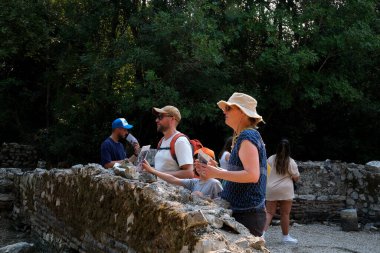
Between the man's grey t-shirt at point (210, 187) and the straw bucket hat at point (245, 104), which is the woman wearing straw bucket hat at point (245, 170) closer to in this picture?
the straw bucket hat at point (245, 104)

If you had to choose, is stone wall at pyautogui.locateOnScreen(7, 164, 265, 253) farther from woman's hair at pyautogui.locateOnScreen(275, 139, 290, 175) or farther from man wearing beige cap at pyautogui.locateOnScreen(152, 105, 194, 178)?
woman's hair at pyautogui.locateOnScreen(275, 139, 290, 175)

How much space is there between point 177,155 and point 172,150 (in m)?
0.08

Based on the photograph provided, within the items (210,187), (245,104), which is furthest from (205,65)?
(245,104)

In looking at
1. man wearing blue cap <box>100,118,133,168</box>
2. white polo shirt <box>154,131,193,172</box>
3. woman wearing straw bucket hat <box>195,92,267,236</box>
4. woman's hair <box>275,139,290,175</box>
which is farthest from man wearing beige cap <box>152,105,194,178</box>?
woman's hair <box>275,139,290,175</box>

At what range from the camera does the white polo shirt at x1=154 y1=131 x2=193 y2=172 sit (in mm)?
5242

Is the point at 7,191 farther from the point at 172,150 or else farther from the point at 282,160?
the point at 172,150

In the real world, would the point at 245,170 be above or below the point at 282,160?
above

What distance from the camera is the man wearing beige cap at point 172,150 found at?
5246 millimetres

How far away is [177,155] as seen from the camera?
5266 mm

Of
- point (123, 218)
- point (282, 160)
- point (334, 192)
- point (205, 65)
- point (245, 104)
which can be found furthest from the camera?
point (205, 65)

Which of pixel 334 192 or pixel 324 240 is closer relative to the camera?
pixel 324 240

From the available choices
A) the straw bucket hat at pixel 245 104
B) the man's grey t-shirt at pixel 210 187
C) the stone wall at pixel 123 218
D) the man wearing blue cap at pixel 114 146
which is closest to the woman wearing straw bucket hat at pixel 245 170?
the straw bucket hat at pixel 245 104

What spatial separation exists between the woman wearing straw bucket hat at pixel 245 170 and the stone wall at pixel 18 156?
18219mm

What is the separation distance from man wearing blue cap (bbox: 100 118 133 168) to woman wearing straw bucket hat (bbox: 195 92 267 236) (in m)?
3.32
